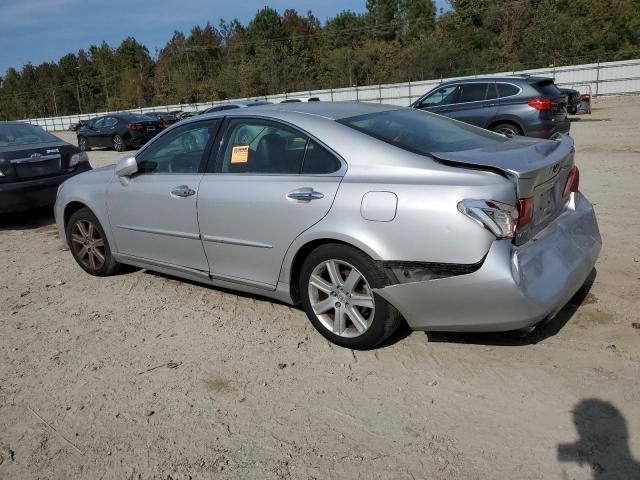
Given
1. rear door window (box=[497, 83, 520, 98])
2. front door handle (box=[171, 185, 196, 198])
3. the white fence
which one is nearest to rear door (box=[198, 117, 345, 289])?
front door handle (box=[171, 185, 196, 198])

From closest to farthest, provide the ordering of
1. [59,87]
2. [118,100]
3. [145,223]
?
[145,223]
[118,100]
[59,87]

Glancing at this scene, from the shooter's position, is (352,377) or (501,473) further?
(352,377)

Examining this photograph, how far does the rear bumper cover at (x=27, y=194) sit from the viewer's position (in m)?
7.31

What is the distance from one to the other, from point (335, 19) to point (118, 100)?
32170mm

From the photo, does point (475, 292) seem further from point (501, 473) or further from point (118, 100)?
point (118, 100)

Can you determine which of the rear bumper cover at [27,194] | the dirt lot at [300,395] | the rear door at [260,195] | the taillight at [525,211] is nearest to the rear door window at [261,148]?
the rear door at [260,195]

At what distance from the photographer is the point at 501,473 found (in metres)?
2.42

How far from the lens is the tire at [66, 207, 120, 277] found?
523 cm

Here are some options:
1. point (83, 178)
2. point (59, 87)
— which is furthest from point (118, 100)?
point (83, 178)

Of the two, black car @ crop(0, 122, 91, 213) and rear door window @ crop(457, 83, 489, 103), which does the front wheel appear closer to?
black car @ crop(0, 122, 91, 213)

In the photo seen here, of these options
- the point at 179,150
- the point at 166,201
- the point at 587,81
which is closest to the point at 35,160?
the point at 179,150

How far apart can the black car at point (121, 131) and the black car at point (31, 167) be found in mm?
12329

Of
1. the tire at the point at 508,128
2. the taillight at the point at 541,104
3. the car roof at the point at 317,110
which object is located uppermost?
the car roof at the point at 317,110

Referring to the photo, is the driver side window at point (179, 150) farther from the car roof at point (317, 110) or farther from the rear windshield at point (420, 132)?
the rear windshield at point (420, 132)
